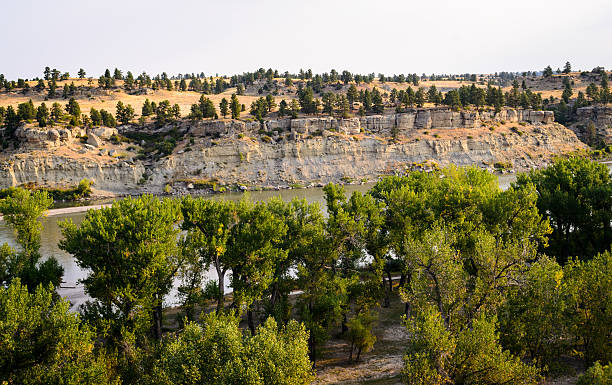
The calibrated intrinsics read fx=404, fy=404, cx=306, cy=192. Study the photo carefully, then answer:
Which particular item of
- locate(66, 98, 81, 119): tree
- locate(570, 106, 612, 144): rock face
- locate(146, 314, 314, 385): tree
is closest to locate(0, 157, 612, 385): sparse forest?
locate(146, 314, 314, 385): tree

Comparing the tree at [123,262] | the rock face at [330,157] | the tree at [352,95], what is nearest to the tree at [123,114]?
the rock face at [330,157]

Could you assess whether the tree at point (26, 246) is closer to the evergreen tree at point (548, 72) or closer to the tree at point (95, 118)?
the tree at point (95, 118)

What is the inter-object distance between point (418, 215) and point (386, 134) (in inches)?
3062

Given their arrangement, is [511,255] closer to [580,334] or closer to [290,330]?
[580,334]

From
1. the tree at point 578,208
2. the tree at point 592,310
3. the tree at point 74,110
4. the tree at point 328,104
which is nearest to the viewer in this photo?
the tree at point 592,310

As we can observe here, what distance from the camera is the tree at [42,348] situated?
1711 cm

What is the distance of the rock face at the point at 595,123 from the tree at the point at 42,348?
450ft

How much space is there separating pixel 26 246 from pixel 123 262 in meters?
19.0

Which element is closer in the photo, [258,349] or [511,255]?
[258,349]

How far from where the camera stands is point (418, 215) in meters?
30.7

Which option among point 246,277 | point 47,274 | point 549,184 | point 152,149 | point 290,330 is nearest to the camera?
point 290,330

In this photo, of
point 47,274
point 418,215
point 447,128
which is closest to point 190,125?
point 447,128

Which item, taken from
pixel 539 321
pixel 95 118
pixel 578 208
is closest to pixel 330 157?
pixel 95 118

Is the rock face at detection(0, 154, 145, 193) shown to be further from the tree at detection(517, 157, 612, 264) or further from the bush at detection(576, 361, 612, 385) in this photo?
the bush at detection(576, 361, 612, 385)
